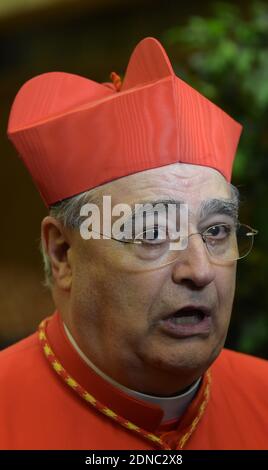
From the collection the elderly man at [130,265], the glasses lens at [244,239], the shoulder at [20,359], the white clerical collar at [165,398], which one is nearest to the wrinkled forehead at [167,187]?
the elderly man at [130,265]

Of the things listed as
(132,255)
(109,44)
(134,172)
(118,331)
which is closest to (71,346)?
(118,331)

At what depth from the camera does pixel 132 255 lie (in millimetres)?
1896

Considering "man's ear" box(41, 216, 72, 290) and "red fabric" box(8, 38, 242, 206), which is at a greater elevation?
"red fabric" box(8, 38, 242, 206)

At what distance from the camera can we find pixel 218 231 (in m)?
1.98

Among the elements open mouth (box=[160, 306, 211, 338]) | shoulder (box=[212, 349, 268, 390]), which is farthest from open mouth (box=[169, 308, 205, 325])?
shoulder (box=[212, 349, 268, 390])

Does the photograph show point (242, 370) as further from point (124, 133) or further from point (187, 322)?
point (124, 133)

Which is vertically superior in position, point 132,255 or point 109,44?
point 132,255

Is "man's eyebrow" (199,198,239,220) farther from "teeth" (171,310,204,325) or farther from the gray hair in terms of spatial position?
"teeth" (171,310,204,325)

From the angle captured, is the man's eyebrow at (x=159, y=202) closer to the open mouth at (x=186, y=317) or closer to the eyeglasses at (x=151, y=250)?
the eyeglasses at (x=151, y=250)

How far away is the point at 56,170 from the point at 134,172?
0.23m

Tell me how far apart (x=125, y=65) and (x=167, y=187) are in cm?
412

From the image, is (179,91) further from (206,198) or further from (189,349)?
(189,349)

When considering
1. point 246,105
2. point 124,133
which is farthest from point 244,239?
point 246,105

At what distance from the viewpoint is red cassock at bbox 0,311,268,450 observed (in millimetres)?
2029
